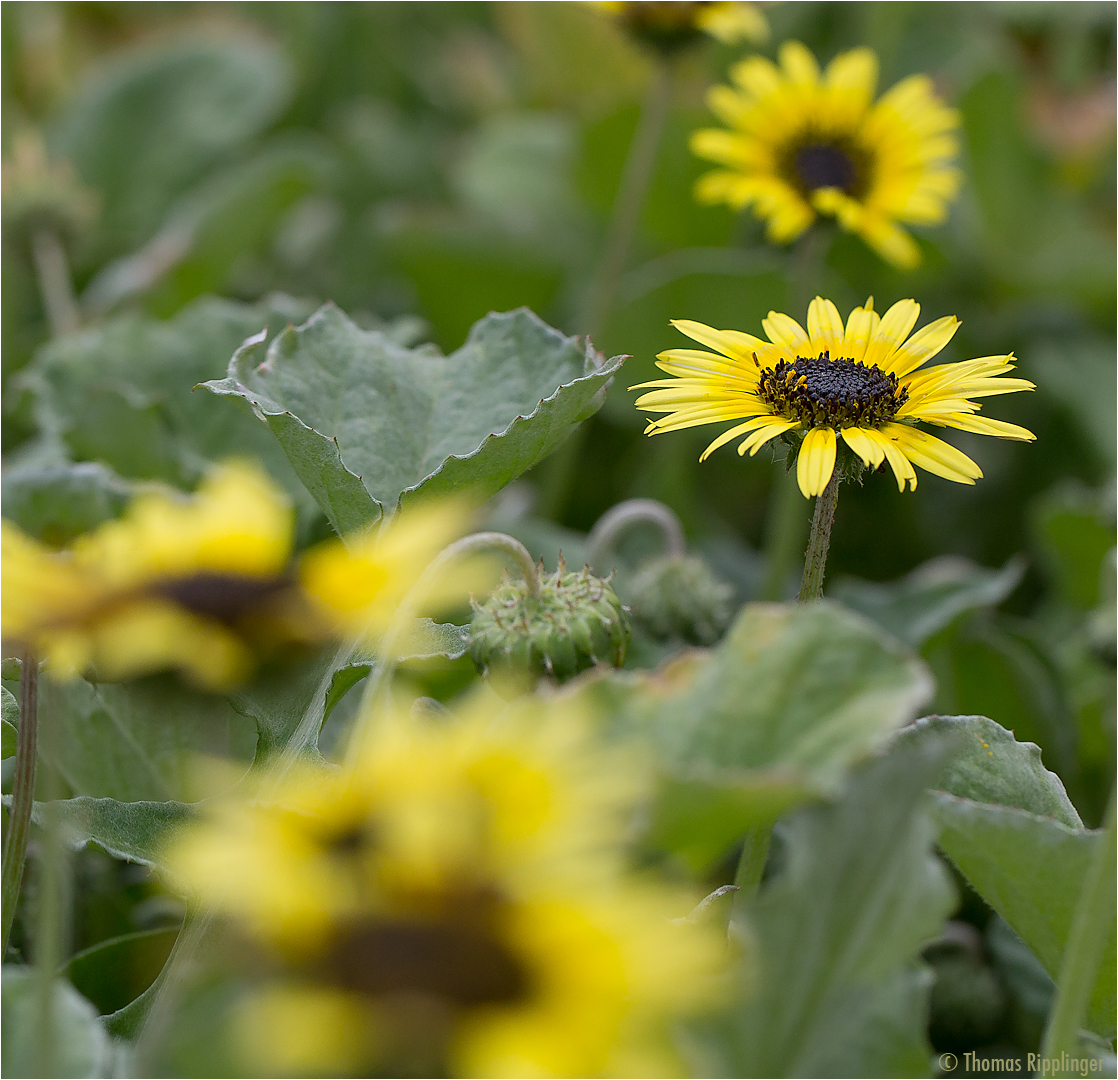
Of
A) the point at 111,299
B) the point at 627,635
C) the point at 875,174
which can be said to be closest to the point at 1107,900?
the point at 627,635

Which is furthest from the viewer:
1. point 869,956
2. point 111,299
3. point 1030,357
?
point 1030,357

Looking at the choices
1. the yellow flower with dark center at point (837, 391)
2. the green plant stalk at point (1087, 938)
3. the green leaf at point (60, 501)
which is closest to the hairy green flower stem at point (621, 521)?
the yellow flower with dark center at point (837, 391)

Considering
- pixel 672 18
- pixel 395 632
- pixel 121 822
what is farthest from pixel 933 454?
pixel 672 18

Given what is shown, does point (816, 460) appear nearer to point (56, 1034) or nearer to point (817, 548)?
point (817, 548)

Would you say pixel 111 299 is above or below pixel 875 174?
below

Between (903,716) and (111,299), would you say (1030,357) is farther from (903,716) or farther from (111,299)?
(903,716)

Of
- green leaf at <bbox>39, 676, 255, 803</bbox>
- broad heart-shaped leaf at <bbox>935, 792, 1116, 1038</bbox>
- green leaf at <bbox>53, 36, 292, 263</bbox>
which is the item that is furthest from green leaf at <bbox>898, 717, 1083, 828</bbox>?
green leaf at <bbox>53, 36, 292, 263</bbox>

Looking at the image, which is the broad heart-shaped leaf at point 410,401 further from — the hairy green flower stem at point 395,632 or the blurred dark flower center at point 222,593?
the blurred dark flower center at point 222,593
